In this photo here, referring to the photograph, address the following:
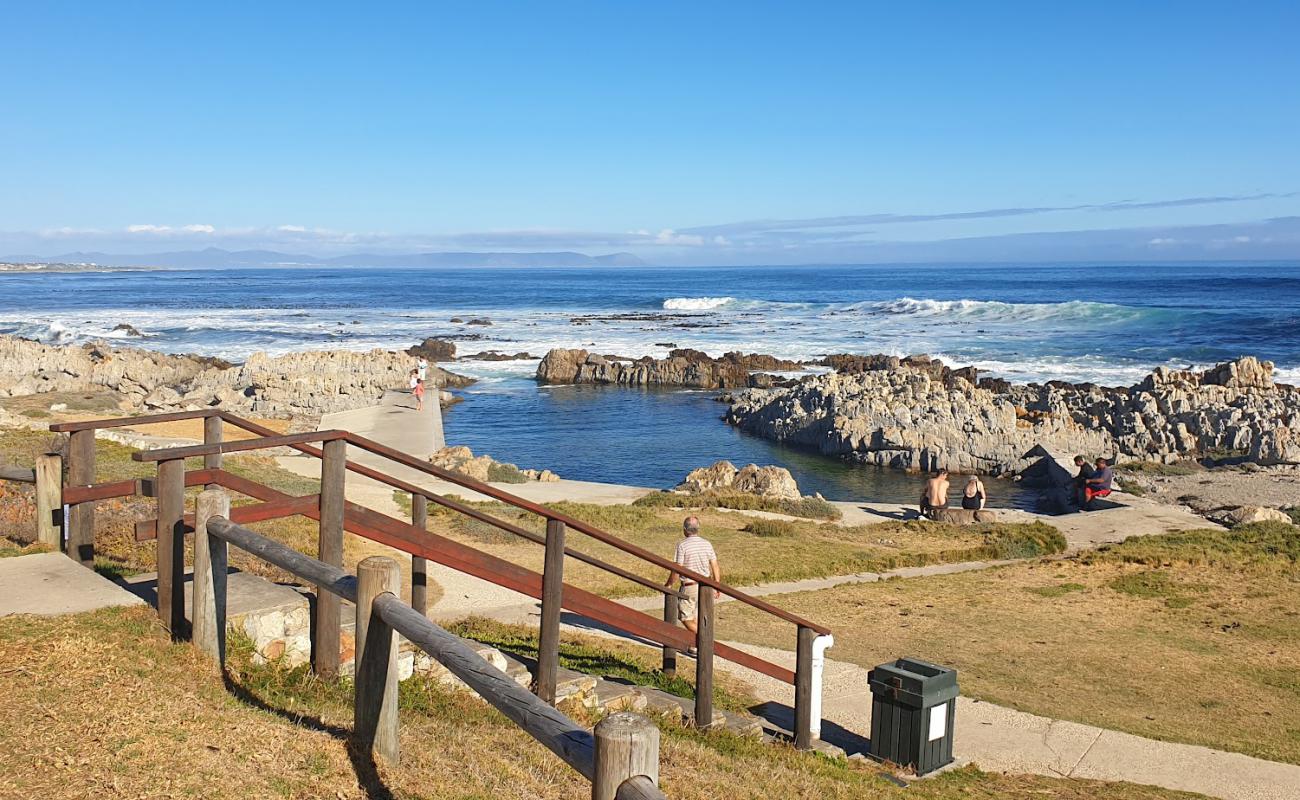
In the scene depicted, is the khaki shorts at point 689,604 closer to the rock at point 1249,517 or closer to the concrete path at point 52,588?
the concrete path at point 52,588

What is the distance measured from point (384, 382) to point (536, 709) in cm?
4414

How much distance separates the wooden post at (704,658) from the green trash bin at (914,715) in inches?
68.2

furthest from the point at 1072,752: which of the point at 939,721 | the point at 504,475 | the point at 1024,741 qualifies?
the point at 504,475

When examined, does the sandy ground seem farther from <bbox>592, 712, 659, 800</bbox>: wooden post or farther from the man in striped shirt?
<bbox>592, 712, 659, 800</bbox>: wooden post

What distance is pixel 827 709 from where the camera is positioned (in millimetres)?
10523

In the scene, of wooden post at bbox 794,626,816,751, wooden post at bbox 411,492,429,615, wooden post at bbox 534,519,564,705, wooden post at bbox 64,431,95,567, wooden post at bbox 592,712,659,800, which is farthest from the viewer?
wooden post at bbox 794,626,816,751

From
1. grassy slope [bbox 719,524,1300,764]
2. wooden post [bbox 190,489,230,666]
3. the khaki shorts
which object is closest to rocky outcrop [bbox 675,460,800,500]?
grassy slope [bbox 719,524,1300,764]

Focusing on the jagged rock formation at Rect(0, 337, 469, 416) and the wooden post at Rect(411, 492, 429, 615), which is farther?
the jagged rock formation at Rect(0, 337, 469, 416)

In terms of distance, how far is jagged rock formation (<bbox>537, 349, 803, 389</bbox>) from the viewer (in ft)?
181

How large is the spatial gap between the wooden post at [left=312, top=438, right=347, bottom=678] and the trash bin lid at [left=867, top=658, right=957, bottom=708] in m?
4.64

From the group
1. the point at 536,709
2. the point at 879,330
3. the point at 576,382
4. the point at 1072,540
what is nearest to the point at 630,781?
the point at 536,709

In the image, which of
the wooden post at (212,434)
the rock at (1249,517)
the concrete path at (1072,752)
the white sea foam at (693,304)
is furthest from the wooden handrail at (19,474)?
the white sea foam at (693,304)

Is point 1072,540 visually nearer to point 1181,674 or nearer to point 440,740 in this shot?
point 1181,674

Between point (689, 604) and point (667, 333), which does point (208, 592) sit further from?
point (667, 333)
